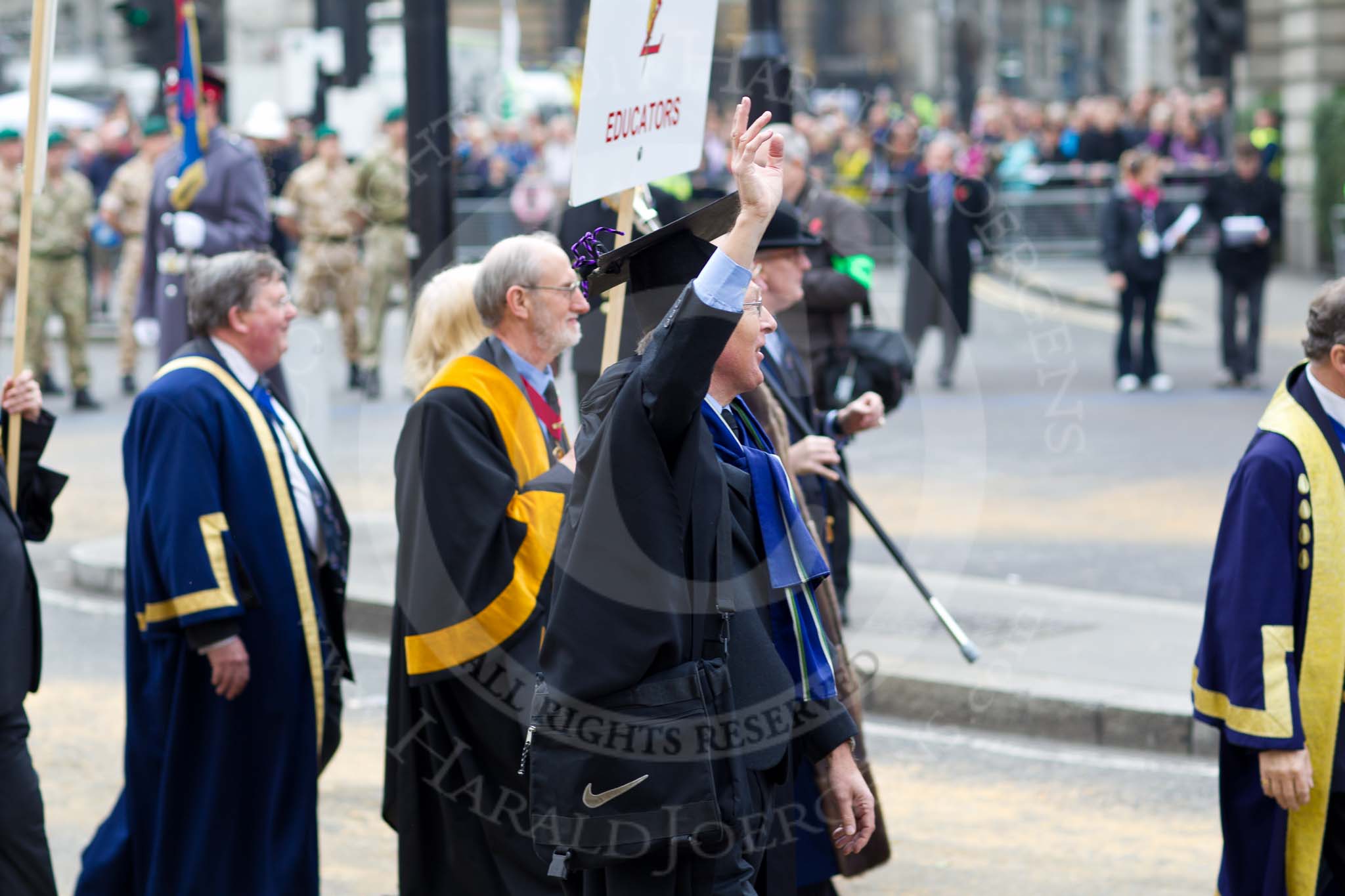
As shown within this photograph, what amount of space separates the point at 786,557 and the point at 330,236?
43.3 feet

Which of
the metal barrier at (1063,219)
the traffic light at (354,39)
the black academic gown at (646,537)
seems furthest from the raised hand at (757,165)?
the metal barrier at (1063,219)

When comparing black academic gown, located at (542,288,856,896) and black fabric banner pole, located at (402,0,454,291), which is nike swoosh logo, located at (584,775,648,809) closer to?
black academic gown, located at (542,288,856,896)

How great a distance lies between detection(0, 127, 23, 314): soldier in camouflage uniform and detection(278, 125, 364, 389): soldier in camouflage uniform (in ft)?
7.34

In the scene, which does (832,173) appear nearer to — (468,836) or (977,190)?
(977,190)

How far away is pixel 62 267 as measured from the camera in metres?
15.3

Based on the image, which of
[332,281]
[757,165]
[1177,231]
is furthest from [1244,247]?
[757,165]

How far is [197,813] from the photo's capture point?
187 inches

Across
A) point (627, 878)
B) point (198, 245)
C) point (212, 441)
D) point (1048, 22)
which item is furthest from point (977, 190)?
point (1048, 22)

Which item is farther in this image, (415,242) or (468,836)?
(415,242)

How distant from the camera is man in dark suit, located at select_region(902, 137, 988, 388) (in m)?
16.1

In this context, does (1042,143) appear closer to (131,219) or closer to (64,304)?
(131,219)

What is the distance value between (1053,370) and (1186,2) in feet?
75.4

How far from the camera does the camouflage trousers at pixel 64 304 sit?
14.9m

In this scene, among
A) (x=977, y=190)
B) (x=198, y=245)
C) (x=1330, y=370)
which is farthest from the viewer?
(x=977, y=190)
